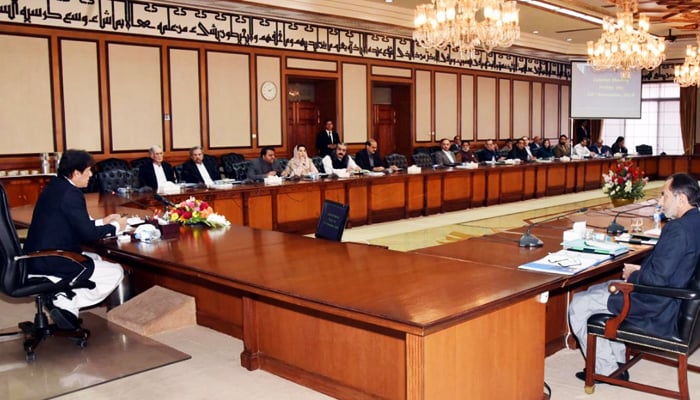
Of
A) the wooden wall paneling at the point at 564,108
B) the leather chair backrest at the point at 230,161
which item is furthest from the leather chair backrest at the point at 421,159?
the wooden wall paneling at the point at 564,108

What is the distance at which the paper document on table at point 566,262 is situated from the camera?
3084 millimetres

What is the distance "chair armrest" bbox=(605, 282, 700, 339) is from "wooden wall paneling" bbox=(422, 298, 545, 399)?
36 centimetres

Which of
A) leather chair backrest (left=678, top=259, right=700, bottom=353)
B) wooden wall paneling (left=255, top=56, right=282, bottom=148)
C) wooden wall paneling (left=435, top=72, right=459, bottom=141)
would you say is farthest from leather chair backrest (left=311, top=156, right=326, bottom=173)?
leather chair backrest (left=678, top=259, right=700, bottom=353)

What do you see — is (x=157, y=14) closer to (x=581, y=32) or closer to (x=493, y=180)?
(x=493, y=180)

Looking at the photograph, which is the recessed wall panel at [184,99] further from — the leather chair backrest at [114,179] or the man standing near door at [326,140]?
the man standing near door at [326,140]

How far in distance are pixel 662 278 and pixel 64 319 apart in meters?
3.42

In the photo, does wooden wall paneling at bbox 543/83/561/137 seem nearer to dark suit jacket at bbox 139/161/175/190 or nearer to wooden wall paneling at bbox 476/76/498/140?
wooden wall paneling at bbox 476/76/498/140

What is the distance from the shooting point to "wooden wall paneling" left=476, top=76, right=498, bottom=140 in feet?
48.8

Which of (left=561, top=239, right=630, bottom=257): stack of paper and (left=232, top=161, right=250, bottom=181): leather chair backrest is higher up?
(left=232, top=161, right=250, bottom=181): leather chair backrest

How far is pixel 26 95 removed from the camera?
26.8 feet

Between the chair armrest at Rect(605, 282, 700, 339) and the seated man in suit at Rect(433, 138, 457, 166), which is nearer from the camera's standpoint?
the chair armrest at Rect(605, 282, 700, 339)

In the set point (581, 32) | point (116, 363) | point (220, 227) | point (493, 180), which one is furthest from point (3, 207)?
point (581, 32)

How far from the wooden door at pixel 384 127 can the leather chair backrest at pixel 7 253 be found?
399 inches

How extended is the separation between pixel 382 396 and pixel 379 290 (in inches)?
22.8
